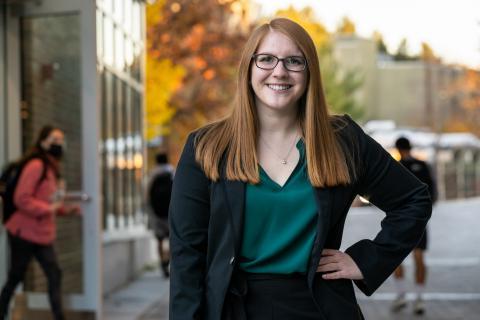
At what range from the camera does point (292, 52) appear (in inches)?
108

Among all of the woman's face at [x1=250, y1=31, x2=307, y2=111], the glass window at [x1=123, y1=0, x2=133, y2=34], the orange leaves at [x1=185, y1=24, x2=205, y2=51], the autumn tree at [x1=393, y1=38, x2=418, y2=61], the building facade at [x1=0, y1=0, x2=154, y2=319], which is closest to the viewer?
the woman's face at [x1=250, y1=31, x2=307, y2=111]

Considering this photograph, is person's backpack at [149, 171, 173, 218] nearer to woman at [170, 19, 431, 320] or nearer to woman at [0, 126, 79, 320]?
woman at [0, 126, 79, 320]

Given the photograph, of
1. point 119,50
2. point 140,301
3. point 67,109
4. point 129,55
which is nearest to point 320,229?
point 67,109

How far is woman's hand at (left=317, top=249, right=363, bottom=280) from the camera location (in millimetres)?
2687

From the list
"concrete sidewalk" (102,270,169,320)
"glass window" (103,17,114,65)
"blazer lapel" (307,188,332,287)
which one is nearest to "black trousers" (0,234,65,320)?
"concrete sidewalk" (102,270,169,320)

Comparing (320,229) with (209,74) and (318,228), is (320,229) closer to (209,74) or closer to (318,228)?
(318,228)

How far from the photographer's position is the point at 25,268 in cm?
703

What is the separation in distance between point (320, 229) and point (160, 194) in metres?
9.50

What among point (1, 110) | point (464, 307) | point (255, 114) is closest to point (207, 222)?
point (255, 114)

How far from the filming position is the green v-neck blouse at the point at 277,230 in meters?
2.64

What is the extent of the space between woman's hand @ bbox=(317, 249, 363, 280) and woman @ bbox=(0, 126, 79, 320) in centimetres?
466

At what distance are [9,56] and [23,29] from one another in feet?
0.99

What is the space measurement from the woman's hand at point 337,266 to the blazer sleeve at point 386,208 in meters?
0.05

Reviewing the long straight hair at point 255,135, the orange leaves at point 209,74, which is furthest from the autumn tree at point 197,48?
the long straight hair at point 255,135
